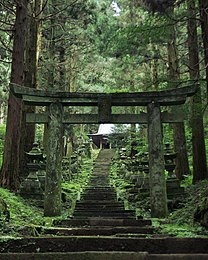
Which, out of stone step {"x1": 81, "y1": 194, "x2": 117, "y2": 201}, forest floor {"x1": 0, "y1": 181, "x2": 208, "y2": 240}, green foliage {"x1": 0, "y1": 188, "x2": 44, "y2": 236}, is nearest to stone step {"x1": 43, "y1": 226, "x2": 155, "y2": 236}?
forest floor {"x1": 0, "y1": 181, "x2": 208, "y2": 240}

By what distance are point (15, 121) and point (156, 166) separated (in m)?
4.42

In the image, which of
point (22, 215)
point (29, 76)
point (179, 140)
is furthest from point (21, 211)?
point (179, 140)

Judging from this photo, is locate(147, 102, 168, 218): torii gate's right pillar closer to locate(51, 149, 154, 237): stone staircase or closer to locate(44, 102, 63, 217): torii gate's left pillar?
locate(51, 149, 154, 237): stone staircase

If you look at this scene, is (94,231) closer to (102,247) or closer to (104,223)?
(102,247)

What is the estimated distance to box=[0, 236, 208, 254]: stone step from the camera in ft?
12.0

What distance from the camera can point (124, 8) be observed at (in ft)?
68.3

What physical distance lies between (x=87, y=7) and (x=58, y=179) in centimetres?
1124

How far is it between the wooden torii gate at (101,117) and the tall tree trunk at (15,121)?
1417 mm

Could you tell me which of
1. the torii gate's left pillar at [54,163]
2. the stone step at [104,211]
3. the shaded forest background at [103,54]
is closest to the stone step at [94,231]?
the torii gate's left pillar at [54,163]

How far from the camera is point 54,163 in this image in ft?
26.1

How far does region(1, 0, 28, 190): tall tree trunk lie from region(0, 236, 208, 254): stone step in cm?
561

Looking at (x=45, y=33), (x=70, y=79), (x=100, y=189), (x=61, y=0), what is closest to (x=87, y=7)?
(x=61, y=0)

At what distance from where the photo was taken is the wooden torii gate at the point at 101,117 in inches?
310

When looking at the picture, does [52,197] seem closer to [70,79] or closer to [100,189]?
[100,189]
